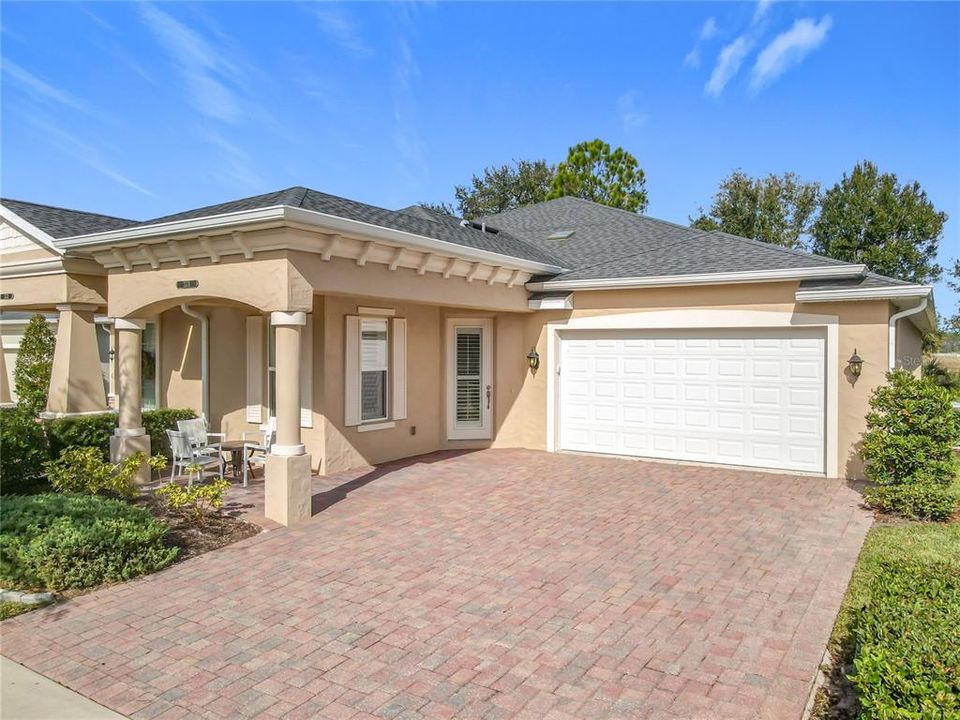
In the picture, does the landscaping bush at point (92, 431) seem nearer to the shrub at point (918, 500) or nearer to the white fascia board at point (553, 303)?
the white fascia board at point (553, 303)

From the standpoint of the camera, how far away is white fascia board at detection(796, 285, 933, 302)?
28.6 feet

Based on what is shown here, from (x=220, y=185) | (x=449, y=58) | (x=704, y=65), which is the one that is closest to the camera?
(x=449, y=58)

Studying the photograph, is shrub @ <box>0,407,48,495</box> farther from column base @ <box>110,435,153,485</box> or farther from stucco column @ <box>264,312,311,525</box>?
stucco column @ <box>264,312,311,525</box>

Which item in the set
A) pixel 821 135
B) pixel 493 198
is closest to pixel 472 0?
pixel 821 135

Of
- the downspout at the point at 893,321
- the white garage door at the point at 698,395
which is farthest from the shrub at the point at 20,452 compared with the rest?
the downspout at the point at 893,321

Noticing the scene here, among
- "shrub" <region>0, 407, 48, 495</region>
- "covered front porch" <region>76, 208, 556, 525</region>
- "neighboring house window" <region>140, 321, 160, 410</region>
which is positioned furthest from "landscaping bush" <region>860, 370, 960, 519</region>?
"neighboring house window" <region>140, 321, 160, 410</region>

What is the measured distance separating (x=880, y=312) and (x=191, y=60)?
1244 cm

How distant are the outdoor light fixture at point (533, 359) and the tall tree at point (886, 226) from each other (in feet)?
87.7


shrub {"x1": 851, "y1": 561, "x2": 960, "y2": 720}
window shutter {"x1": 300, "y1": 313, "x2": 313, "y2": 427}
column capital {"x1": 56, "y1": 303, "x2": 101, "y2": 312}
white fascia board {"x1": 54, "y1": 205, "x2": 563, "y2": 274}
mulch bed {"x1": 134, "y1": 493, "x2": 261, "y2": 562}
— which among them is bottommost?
mulch bed {"x1": 134, "y1": 493, "x2": 261, "y2": 562}

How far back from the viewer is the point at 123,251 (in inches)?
340

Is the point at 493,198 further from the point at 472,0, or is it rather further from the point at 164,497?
the point at 164,497

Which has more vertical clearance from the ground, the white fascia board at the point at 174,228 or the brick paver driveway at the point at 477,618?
the white fascia board at the point at 174,228

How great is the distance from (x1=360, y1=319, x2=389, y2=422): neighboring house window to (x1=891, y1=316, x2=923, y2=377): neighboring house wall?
8.74m

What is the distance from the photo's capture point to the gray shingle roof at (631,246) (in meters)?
10.4
